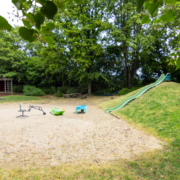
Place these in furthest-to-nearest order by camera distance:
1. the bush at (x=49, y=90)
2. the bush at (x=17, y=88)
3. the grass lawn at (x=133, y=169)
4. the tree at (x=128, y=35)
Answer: the bush at (x=17, y=88), the bush at (x=49, y=90), the tree at (x=128, y=35), the grass lawn at (x=133, y=169)

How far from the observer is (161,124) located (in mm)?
5168

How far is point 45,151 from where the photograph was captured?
361 cm

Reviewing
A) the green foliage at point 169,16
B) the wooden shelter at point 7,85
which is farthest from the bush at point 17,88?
the green foliage at point 169,16

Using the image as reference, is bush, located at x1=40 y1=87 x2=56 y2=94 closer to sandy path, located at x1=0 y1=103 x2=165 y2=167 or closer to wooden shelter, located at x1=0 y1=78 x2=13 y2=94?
wooden shelter, located at x1=0 y1=78 x2=13 y2=94

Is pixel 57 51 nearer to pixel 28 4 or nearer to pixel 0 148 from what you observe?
pixel 0 148

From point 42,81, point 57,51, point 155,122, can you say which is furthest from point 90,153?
point 42,81

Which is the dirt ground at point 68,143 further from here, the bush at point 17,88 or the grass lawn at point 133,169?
the bush at point 17,88

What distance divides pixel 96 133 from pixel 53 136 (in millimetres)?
1356

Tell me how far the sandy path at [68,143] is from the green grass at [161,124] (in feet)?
1.24

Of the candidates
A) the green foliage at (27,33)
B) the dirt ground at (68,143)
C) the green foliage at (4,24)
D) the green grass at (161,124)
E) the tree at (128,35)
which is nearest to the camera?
the green foliage at (4,24)

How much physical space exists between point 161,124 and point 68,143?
10.7ft

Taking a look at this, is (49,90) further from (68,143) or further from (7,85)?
(68,143)

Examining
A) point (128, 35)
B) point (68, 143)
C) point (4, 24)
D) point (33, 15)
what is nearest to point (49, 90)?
point (128, 35)

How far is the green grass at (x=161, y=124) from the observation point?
2.85 meters
